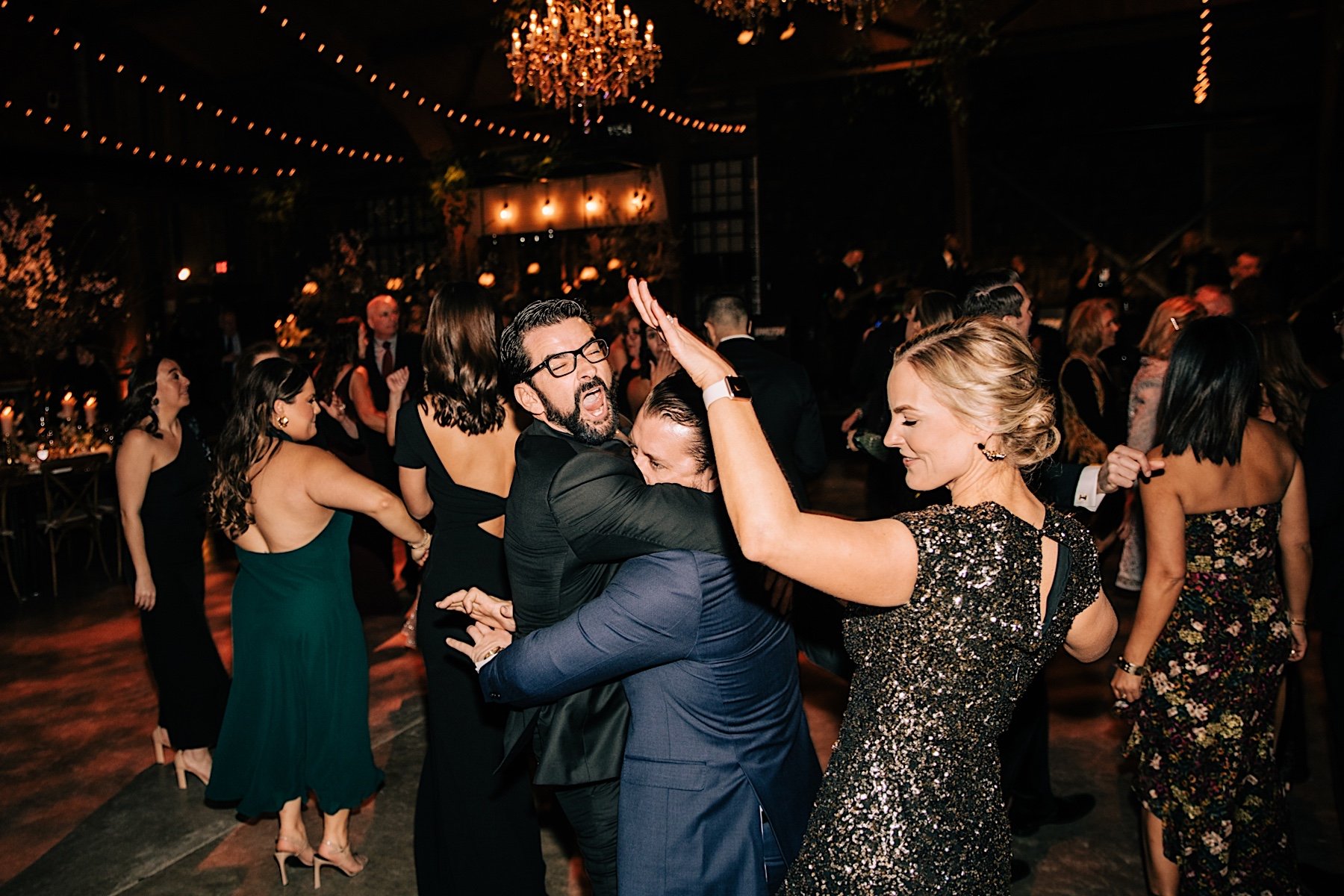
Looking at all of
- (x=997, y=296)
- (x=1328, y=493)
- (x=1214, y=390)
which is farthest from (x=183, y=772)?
(x=1328, y=493)

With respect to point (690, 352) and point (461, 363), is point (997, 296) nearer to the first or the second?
point (461, 363)

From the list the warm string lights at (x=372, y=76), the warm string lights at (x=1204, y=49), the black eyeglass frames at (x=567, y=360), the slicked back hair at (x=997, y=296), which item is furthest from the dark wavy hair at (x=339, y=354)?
the warm string lights at (x=1204, y=49)

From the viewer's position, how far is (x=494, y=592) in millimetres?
2811

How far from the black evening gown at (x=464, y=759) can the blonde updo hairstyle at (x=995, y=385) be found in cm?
160

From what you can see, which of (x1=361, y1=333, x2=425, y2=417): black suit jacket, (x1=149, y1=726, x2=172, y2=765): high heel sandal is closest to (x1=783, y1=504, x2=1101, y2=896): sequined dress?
(x1=149, y1=726, x2=172, y2=765): high heel sandal

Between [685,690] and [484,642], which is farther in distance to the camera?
[484,642]

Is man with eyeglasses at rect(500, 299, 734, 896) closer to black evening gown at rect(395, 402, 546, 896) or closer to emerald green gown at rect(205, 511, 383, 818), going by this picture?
black evening gown at rect(395, 402, 546, 896)

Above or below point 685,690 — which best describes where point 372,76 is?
above

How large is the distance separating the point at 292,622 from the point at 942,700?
2254 millimetres

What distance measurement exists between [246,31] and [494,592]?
15393 millimetres

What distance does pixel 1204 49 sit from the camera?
40.7 ft

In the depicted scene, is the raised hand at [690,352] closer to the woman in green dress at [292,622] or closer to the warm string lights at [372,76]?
the woman in green dress at [292,622]

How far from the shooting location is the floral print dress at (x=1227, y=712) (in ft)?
8.55

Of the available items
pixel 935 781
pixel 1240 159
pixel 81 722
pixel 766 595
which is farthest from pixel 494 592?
pixel 1240 159
